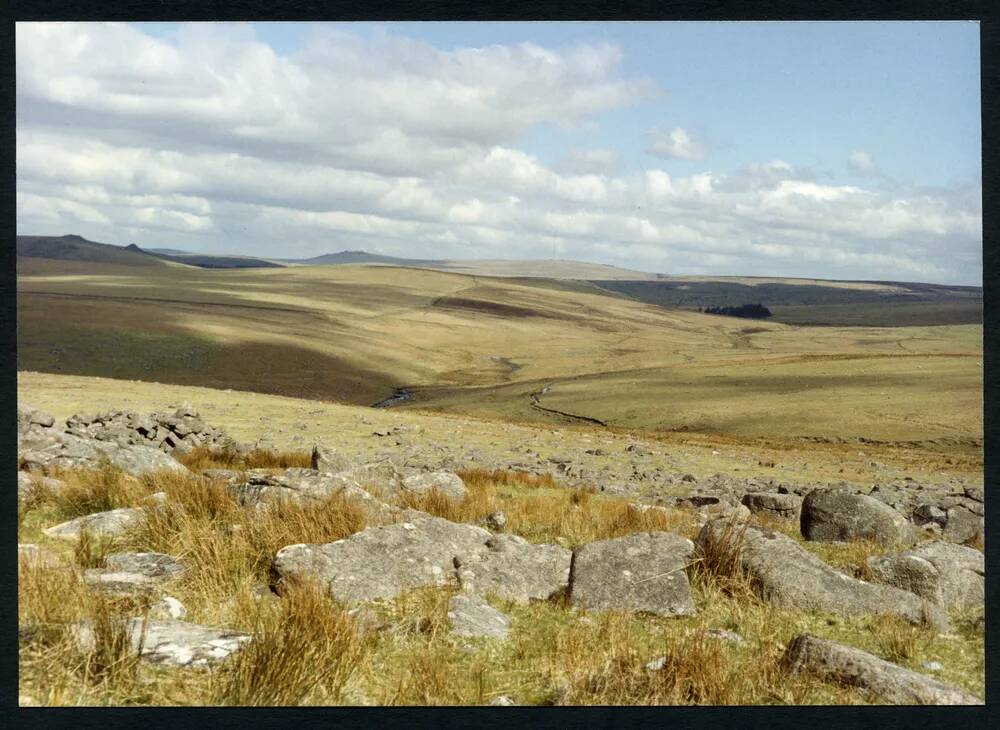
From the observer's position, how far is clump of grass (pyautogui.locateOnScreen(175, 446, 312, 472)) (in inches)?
615

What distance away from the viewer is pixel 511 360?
355 ft

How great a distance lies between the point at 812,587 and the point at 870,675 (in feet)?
6.84

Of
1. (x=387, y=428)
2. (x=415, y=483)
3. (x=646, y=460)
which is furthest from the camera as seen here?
(x=387, y=428)

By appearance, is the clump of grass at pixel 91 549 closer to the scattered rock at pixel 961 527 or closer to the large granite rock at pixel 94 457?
the large granite rock at pixel 94 457

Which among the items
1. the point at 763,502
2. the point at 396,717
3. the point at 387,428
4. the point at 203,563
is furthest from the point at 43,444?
the point at 387,428

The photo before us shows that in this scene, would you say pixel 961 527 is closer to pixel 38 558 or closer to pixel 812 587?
pixel 812 587

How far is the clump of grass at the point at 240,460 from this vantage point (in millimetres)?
15609

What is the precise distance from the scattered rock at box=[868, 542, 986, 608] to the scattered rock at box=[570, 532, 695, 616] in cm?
232

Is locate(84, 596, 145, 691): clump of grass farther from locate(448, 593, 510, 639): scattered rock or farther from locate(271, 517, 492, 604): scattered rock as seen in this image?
locate(448, 593, 510, 639): scattered rock

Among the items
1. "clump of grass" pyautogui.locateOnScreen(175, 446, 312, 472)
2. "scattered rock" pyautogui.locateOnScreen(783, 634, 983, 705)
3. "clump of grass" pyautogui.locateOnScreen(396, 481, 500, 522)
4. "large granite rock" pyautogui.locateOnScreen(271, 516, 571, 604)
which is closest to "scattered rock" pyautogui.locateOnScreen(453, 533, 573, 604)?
"large granite rock" pyautogui.locateOnScreen(271, 516, 571, 604)

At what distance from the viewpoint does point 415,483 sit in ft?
44.0

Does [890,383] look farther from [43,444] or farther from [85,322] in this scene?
[85,322]

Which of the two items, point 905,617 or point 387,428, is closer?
point 905,617
